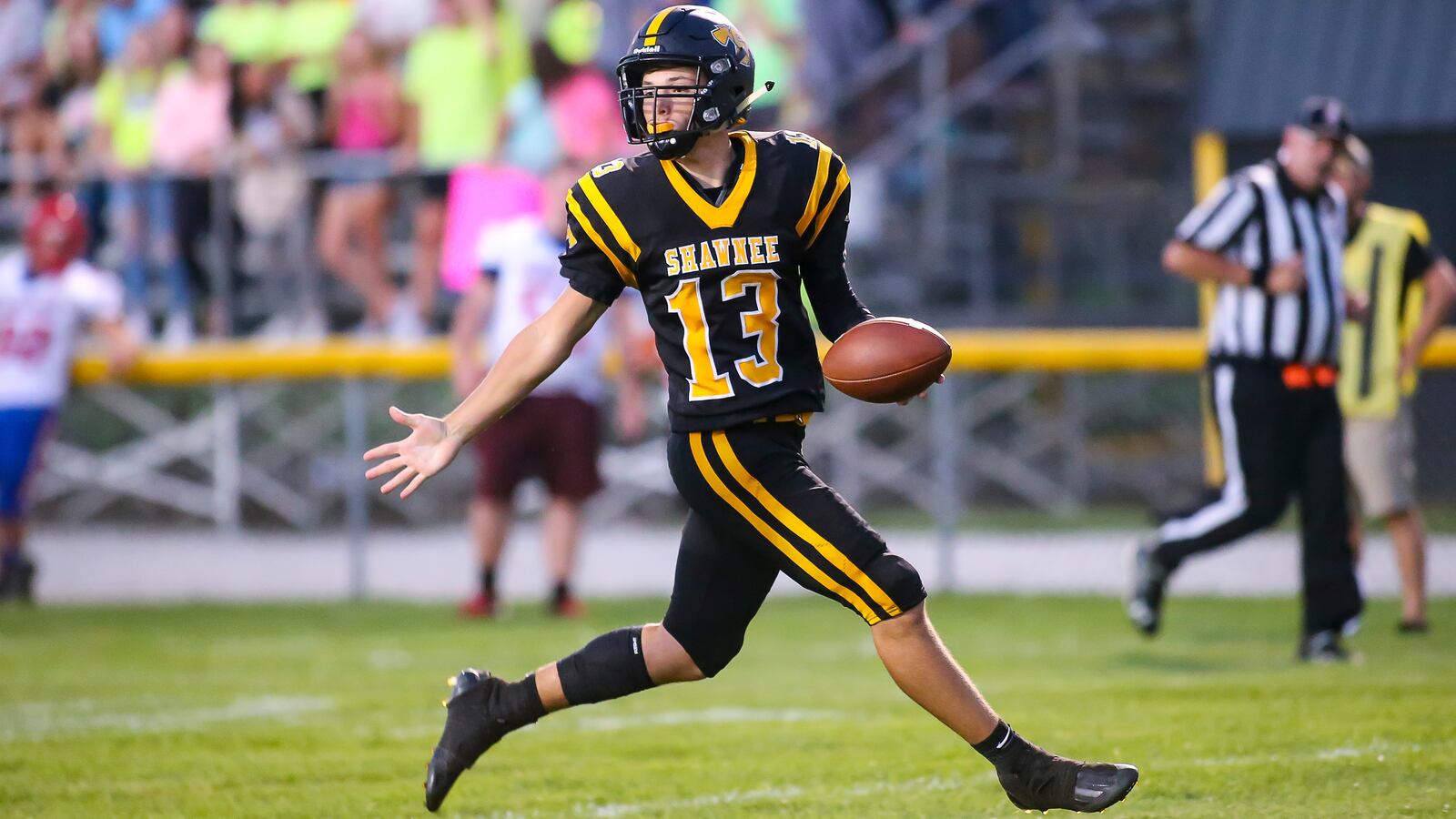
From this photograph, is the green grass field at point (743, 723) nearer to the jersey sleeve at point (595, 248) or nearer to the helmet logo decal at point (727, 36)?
the jersey sleeve at point (595, 248)

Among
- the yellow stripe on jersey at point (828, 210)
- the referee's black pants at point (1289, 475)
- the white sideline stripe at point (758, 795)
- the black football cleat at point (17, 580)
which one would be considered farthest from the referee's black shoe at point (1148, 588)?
the black football cleat at point (17, 580)

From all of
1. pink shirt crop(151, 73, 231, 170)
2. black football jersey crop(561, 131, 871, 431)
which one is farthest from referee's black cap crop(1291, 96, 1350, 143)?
pink shirt crop(151, 73, 231, 170)

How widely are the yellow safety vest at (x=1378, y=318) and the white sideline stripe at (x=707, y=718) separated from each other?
318 cm

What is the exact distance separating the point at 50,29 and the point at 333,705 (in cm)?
918

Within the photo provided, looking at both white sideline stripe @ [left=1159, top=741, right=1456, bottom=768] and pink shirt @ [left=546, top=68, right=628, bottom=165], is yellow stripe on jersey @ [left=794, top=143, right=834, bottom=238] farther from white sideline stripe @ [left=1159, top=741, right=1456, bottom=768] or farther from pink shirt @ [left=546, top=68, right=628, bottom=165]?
pink shirt @ [left=546, top=68, right=628, bottom=165]

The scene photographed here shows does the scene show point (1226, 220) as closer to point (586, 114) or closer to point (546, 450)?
point (546, 450)

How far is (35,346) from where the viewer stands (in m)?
9.85

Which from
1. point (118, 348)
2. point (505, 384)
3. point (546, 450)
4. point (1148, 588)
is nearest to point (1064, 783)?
point (505, 384)

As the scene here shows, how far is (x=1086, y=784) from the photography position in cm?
404

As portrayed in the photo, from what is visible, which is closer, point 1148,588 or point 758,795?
point 758,795

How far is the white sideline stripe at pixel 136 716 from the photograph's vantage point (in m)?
6.01

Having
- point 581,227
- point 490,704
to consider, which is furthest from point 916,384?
point 490,704

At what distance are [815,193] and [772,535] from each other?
0.76m


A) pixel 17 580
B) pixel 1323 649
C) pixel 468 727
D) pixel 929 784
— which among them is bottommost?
pixel 17 580
